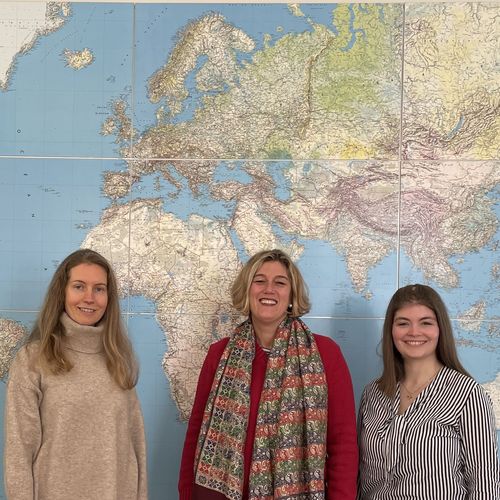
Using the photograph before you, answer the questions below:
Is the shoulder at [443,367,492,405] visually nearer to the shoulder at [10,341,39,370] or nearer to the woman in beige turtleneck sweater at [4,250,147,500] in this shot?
the woman in beige turtleneck sweater at [4,250,147,500]

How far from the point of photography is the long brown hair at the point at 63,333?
95.7 inches

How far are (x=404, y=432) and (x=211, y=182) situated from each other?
1.33 meters

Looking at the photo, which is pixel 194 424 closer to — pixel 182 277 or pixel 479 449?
pixel 182 277

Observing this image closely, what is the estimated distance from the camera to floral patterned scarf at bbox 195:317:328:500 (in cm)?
249

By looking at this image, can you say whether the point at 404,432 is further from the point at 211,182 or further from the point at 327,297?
the point at 211,182

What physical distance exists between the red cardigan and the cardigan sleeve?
0.37 m

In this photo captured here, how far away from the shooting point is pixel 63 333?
8.23 feet

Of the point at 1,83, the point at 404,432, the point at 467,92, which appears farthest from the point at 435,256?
the point at 1,83

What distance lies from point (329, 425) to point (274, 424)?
19 centimetres

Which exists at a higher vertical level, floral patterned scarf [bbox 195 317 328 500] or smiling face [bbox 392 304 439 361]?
smiling face [bbox 392 304 439 361]

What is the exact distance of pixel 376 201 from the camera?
3.10 metres

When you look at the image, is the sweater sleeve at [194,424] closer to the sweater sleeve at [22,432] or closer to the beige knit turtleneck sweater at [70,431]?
the beige knit turtleneck sweater at [70,431]

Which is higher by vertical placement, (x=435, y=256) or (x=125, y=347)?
(x=435, y=256)

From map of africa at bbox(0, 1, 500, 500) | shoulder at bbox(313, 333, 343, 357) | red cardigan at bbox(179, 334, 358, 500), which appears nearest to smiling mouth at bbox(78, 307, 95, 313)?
red cardigan at bbox(179, 334, 358, 500)
